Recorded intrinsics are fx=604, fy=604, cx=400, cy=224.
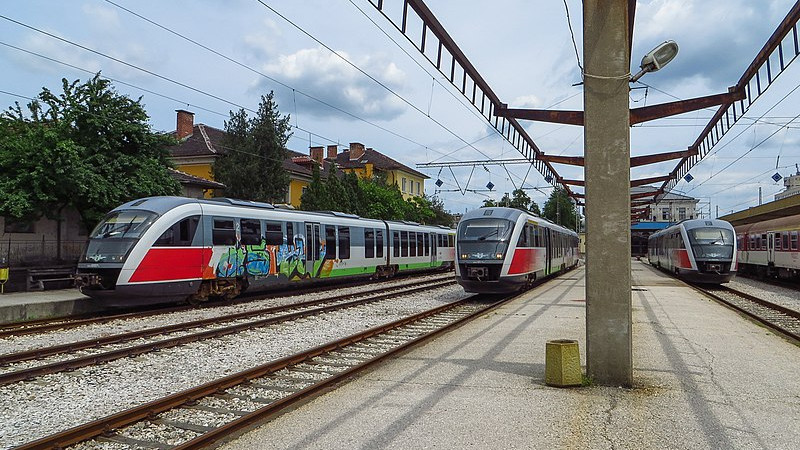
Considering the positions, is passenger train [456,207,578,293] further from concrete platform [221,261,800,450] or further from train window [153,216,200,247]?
train window [153,216,200,247]

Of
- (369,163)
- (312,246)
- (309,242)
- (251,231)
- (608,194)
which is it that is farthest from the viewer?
(369,163)

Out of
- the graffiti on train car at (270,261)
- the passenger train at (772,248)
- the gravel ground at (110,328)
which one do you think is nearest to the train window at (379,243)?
the graffiti on train car at (270,261)

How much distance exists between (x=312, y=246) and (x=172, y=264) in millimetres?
6759

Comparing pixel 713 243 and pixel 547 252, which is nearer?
pixel 547 252

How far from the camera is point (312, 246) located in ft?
69.4

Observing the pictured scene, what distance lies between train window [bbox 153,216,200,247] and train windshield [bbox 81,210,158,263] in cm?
47

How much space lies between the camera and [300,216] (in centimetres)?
2064

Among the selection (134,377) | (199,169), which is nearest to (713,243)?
(134,377)

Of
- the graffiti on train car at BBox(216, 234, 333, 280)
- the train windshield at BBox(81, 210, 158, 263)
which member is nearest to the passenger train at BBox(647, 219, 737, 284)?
the graffiti on train car at BBox(216, 234, 333, 280)

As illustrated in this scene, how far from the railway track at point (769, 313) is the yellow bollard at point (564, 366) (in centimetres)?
620

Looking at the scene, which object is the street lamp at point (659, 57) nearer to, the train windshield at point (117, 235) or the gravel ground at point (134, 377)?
the gravel ground at point (134, 377)

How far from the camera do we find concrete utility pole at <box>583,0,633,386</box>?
282 inches

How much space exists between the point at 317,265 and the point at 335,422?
A: 1575cm

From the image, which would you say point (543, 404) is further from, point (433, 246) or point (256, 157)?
point (256, 157)
